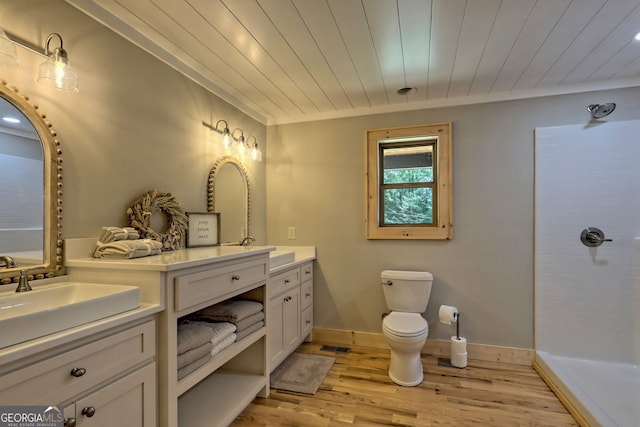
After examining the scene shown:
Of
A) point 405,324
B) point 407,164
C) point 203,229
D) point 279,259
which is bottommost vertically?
point 405,324

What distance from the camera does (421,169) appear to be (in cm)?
285

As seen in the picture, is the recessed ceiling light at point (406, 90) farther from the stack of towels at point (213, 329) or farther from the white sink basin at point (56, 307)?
the white sink basin at point (56, 307)

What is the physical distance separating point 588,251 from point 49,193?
3.43 metres

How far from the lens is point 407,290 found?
2.59 m

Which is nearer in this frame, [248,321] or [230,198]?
[248,321]

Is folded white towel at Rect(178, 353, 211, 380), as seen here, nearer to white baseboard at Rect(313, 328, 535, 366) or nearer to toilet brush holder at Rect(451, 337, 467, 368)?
white baseboard at Rect(313, 328, 535, 366)

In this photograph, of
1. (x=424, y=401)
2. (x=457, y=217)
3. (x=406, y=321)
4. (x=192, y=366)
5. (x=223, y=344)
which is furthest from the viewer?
(x=457, y=217)

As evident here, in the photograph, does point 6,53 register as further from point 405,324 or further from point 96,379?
point 405,324

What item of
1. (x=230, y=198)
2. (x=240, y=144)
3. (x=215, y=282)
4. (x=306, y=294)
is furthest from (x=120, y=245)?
(x=306, y=294)

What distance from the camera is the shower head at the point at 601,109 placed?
227cm

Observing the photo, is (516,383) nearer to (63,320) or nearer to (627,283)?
(627,283)

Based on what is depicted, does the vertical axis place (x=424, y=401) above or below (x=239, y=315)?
below

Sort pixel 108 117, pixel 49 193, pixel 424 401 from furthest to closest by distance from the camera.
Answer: pixel 424 401 < pixel 108 117 < pixel 49 193

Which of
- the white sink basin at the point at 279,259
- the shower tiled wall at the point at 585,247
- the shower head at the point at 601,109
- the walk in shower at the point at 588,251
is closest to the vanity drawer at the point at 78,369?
the white sink basin at the point at 279,259
